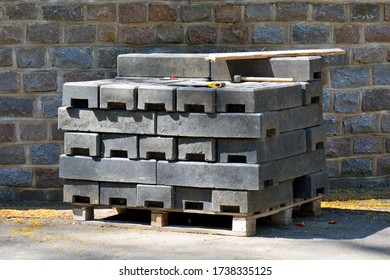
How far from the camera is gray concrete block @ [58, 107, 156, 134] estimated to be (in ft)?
34.2

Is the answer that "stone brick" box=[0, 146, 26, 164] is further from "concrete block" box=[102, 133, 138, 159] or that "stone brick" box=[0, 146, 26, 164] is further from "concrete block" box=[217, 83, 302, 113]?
"concrete block" box=[217, 83, 302, 113]

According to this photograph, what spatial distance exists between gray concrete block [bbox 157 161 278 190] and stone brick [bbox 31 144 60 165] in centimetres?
256

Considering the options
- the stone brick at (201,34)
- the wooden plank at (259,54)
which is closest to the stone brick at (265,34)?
the stone brick at (201,34)

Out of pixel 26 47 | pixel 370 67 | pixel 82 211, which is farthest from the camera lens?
pixel 370 67

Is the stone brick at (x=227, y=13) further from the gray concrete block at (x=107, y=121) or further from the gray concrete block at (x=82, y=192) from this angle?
the gray concrete block at (x=82, y=192)

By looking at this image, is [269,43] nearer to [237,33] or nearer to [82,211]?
[237,33]

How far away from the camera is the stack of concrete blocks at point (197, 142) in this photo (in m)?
10.1

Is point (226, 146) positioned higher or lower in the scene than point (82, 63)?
lower

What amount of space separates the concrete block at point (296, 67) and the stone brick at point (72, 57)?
98.5 inches

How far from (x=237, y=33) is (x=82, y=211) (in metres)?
3.25

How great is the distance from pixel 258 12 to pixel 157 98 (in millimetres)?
3041

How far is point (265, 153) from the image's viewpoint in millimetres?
10195

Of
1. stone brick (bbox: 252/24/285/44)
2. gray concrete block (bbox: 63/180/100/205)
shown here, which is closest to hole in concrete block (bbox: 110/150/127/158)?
gray concrete block (bbox: 63/180/100/205)

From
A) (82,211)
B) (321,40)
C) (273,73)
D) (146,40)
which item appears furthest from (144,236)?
(321,40)
